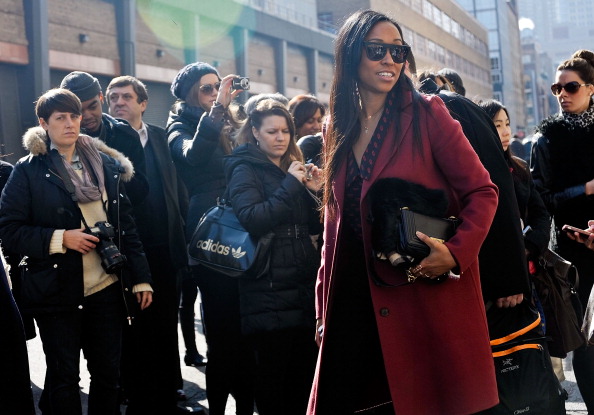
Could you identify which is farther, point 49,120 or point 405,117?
point 49,120

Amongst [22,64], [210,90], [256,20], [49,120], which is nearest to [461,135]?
[49,120]

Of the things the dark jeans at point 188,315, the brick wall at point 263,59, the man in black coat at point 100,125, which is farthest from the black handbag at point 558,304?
the brick wall at point 263,59

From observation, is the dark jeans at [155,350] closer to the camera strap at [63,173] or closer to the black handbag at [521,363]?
the camera strap at [63,173]

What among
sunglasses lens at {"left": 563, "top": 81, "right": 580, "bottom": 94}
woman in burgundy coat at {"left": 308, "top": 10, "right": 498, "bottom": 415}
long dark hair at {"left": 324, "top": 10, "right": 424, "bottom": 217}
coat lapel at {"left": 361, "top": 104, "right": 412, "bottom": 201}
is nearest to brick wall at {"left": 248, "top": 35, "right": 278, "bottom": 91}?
sunglasses lens at {"left": 563, "top": 81, "right": 580, "bottom": 94}

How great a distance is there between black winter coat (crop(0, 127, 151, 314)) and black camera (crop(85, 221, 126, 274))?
104mm

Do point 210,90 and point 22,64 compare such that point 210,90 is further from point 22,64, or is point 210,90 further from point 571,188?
point 22,64

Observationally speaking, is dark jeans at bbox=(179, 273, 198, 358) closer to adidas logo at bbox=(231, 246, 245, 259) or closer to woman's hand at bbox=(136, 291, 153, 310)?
woman's hand at bbox=(136, 291, 153, 310)

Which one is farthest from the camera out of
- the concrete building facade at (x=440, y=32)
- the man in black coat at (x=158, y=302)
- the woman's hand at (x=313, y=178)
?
the concrete building facade at (x=440, y=32)

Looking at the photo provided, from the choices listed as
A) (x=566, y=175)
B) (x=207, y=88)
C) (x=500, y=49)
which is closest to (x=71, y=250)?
(x=207, y=88)

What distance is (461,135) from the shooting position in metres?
2.94

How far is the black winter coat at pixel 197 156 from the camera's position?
5074 millimetres

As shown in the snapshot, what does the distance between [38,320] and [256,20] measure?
28.1 m

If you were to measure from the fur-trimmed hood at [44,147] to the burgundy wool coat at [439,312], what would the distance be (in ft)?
6.98

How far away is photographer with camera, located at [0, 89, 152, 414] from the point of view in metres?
4.29
